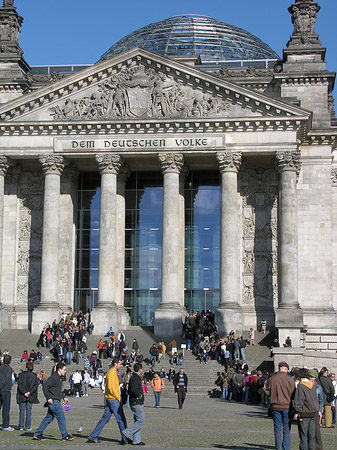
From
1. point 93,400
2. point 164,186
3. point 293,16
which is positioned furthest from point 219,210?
point 93,400

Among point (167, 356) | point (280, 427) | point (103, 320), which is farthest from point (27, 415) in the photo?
point (103, 320)

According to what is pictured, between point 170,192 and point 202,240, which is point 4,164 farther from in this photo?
point 202,240

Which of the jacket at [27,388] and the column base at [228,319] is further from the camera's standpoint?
the column base at [228,319]

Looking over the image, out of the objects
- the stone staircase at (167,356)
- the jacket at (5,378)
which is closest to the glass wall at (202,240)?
the stone staircase at (167,356)

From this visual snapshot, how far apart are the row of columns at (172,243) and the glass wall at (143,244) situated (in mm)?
2448

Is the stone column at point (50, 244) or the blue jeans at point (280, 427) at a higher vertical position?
the stone column at point (50, 244)

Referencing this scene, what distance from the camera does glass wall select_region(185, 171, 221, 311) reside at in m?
58.2

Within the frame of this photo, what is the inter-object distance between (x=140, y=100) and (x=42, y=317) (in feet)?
51.1

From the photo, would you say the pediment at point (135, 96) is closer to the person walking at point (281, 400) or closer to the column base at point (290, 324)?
the column base at point (290, 324)

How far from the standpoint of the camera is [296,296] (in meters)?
52.8

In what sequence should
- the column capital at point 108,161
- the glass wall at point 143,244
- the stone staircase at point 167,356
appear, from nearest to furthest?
the stone staircase at point 167,356
the column capital at point 108,161
the glass wall at point 143,244

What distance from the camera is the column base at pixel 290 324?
166ft

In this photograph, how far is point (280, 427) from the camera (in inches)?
710

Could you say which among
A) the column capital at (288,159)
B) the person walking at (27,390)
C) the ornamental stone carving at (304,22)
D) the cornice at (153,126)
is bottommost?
the person walking at (27,390)
